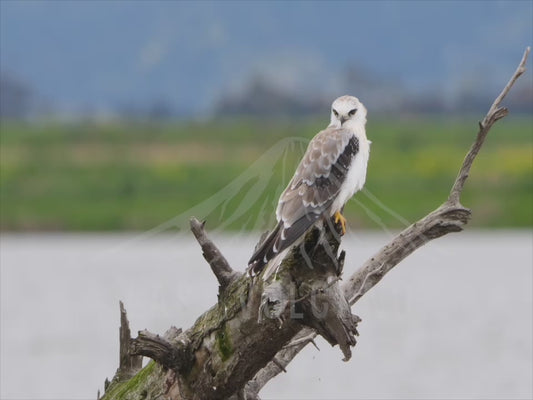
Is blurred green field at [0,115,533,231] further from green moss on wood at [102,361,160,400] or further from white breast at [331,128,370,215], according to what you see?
white breast at [331,128,370,215]

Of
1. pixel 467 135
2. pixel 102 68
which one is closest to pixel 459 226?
pixel 467 135

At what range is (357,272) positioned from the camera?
8883mm

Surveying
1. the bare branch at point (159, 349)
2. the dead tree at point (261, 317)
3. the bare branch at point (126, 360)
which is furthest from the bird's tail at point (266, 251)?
the bare branch at point (126, 360)

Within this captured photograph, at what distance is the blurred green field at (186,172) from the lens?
33.8 metres

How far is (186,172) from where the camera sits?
38969 mm

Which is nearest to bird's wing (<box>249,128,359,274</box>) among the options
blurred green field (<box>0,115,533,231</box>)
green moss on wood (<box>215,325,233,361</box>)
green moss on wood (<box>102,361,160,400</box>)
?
green moss on wood (<box>215,325,233,361</box>)

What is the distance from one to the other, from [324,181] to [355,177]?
0.25m

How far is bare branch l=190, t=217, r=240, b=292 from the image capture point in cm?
766

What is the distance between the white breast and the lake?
1.26 ft

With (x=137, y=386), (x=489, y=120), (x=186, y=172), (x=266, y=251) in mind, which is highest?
(x=186, y=172)

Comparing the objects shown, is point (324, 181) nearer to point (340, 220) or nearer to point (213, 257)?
point (340, 220)

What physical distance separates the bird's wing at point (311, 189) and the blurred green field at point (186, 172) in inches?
771

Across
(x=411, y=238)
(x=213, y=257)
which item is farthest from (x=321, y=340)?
(x=213, y=257)

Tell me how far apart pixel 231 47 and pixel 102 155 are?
9708 centimetres
